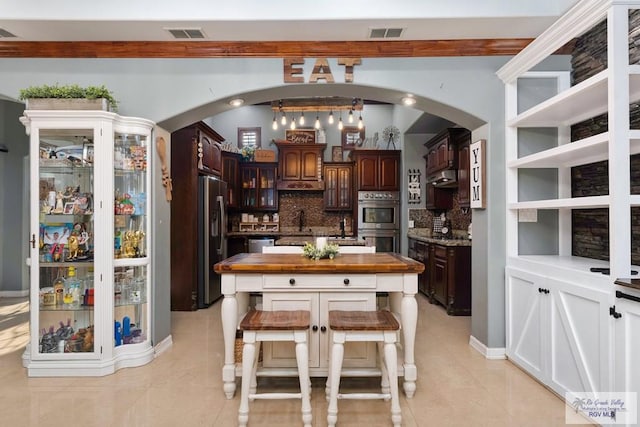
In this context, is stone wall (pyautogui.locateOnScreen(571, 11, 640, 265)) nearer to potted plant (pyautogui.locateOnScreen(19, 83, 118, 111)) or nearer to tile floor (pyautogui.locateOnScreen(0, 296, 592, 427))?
tile floor (pyautogui.locateOnScreen(0, 296, 592, 427))

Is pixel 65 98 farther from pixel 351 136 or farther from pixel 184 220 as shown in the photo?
pixel 351 136

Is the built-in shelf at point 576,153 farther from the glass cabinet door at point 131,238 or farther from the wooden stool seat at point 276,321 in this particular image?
the glass cabinet door at point 131,238

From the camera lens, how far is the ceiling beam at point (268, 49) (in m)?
3.35

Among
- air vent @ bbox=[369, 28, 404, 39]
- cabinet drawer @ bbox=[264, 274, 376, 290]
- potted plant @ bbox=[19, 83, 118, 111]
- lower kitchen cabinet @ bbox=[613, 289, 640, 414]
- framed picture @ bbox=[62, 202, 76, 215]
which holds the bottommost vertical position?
lower kitchen cabinet @ bbox=[613, 289, 640, 414]

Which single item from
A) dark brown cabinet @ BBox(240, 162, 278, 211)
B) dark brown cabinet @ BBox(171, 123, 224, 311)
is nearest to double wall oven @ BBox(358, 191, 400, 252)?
dark brown cabinet @ BBox(240, 162, 278, 211)

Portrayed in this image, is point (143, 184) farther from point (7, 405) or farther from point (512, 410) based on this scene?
point (512, 410)

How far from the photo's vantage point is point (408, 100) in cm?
360

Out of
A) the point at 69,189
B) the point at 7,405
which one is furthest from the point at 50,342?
the point at 69,189

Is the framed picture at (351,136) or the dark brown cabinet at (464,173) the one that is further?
the framed picture at (351,136)

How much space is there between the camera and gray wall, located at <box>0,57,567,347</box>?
3.37 m

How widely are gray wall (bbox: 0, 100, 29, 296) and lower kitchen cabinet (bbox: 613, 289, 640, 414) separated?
7546 mm

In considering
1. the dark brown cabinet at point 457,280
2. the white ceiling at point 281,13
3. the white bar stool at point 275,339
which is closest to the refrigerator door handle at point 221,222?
the white ceiling at point 281,13

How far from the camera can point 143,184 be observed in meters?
3.33

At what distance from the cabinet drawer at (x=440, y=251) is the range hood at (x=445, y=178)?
102 cm
